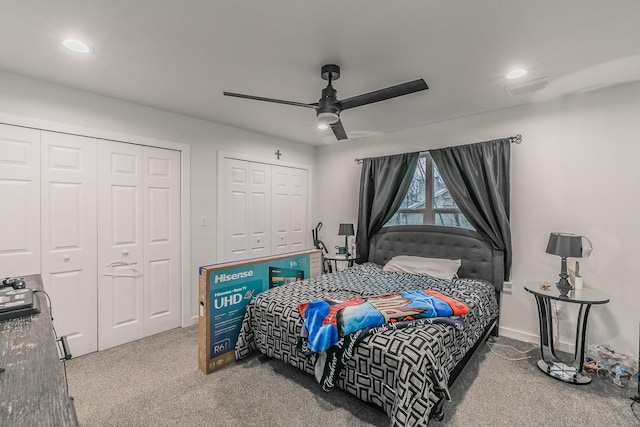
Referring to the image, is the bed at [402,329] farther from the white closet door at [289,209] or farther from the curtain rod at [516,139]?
the white closet door at [289,209]

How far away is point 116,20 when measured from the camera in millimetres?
1770

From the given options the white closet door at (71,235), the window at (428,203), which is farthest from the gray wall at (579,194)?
the white closet door at (71,235)

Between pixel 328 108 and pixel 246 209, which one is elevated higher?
pixel 328 108

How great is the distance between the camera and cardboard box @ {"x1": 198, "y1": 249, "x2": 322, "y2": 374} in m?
2.48

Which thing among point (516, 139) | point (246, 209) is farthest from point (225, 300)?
point (516, 139)

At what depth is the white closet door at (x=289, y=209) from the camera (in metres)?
4.53

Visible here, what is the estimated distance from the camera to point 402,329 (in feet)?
6.56

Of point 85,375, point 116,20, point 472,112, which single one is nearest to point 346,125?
point 472,112

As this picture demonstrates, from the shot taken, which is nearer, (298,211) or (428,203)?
(428,203)

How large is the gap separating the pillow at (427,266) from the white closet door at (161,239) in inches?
A: 103

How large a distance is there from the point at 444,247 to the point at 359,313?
2.04m

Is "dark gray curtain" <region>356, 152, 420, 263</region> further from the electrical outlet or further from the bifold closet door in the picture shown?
the bifold closet door

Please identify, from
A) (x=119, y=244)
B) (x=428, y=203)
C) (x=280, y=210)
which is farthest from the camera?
(x=280, y=210)

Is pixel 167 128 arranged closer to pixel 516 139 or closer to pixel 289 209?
pixel 289 209
